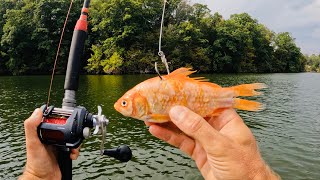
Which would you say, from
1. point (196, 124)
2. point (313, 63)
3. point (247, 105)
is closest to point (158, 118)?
point (196, 124)

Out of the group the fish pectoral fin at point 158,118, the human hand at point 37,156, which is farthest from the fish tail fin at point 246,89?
the human hand at point 37,156

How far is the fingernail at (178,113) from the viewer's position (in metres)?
2.69

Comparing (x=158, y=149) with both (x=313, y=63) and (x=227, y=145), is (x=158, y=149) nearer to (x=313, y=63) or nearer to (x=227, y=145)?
(x=227, y=145)

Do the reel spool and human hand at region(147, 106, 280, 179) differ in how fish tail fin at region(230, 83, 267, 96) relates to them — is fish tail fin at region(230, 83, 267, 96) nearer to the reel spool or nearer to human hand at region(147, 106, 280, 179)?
human hand at region(147, 106, 280, 179)

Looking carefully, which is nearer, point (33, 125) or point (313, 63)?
point (33, 125)

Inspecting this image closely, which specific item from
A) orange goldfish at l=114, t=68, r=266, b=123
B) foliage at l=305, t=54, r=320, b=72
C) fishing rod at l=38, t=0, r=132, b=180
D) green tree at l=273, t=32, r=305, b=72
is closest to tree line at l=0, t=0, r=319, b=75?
green tree at l=273, t=32, r=305, b=72

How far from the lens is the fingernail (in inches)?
106

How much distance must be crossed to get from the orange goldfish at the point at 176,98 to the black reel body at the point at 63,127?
50cm

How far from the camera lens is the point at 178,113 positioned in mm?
2717

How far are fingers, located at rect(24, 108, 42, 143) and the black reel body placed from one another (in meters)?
0.04

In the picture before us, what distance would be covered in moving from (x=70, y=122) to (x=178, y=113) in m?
1.07

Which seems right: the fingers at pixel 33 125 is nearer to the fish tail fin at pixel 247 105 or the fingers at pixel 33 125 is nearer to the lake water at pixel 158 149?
the fish tail fin at pixel 247 105

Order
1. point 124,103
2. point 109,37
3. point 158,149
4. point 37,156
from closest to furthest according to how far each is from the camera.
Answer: point 124,103 → point 37,156 → point 158,149 → point 109,37

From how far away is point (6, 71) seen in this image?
6562cm
